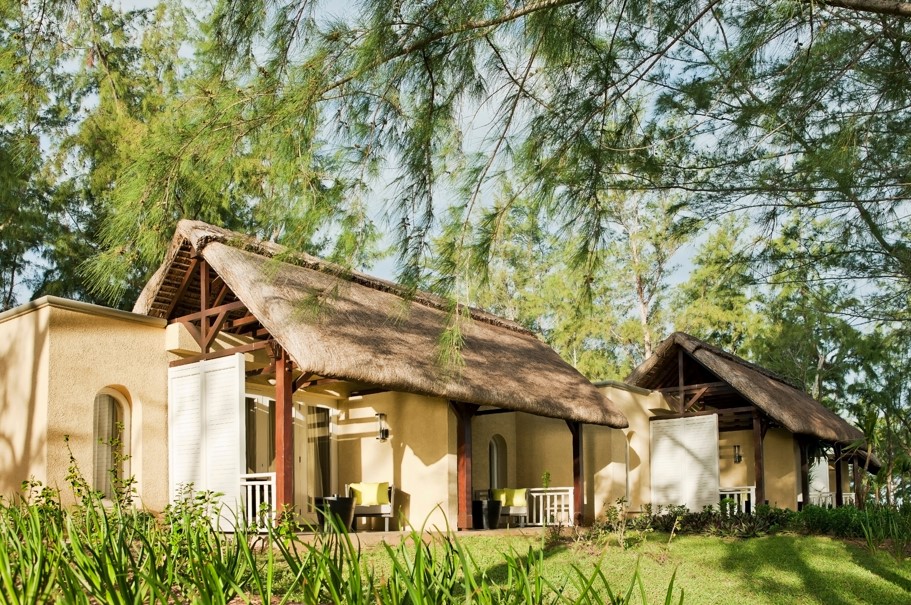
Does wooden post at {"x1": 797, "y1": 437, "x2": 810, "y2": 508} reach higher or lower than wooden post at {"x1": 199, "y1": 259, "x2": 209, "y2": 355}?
lower

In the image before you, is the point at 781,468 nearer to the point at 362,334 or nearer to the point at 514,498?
the point at 514,498

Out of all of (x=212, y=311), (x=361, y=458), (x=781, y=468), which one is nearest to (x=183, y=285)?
(x=212, y=311)

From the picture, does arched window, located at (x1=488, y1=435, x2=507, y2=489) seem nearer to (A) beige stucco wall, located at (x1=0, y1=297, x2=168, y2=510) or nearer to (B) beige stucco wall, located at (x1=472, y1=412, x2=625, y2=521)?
(B) beige stucco wall, located at (x1=472, y1=412, x2=625, y2=521)

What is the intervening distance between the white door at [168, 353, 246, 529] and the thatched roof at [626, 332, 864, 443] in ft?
31.3

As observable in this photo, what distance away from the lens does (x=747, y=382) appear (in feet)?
56.1

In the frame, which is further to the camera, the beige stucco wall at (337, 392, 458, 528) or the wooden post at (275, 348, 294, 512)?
the beige stucco wall at (337, 392, 458, 528)

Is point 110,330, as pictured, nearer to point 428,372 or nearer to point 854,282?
point 428,372

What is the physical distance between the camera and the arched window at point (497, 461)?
16.2 meters

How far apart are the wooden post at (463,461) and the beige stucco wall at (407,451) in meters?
0.10

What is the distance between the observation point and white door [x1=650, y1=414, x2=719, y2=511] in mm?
17031

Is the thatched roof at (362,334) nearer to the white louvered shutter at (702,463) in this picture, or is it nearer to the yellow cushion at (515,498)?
the yellow cushion at (515,498)

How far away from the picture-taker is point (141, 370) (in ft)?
36.6

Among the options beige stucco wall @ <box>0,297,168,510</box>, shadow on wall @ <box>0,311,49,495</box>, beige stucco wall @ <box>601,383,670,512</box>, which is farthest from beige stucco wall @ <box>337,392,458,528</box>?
shadow on wall @ <box>0,311,49,495</box>

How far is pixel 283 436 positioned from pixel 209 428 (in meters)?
1.30
